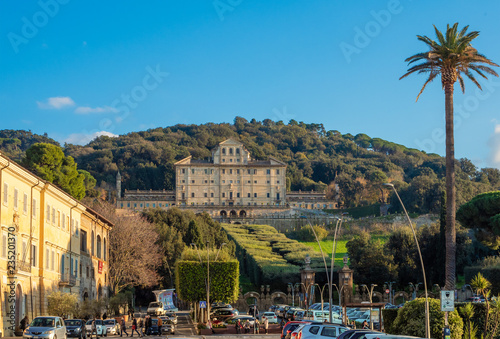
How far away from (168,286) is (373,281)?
2422cm

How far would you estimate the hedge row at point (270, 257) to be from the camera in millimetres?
81500

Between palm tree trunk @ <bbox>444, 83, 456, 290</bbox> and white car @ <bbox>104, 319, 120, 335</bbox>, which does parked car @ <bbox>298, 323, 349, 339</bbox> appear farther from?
white car @ <bbox>104, 319, 120, 335</bbox>

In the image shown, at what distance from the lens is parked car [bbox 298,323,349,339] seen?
28.8m

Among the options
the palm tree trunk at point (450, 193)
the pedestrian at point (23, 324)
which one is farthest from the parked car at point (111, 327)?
the palm tree trunk at point (450, 193)

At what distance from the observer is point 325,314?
51.0 meters

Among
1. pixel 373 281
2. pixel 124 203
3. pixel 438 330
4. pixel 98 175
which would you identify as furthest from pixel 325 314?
pixel 98 175

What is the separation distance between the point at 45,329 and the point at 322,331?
11.7 m

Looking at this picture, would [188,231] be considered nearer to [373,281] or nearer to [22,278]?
[373,281]

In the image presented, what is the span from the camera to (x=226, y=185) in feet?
560

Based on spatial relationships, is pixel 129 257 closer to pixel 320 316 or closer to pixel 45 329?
pixel 320 316

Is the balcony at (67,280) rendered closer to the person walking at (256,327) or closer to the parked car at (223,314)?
the parked car at (223,314)

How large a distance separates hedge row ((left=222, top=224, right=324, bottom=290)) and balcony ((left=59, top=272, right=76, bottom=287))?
31.2 m

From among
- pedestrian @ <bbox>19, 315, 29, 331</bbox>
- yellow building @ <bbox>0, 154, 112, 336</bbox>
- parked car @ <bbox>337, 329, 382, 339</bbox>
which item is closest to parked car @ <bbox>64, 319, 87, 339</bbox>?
pedestrian @ <bbox>19, 315, 29, 331</bbox>

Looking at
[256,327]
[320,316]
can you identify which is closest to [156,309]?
[256,327]
